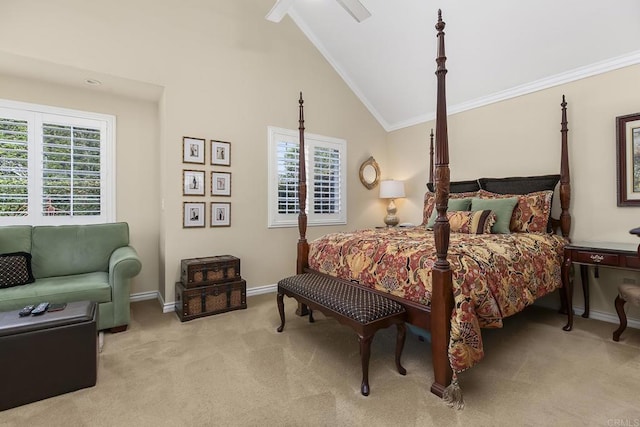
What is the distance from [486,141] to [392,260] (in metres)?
2.77

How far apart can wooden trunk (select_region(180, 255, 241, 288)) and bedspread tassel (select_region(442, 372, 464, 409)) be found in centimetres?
239

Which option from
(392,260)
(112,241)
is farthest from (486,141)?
(112,241)

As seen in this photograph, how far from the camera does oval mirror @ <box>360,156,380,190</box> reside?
5.14 metres

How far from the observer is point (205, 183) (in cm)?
372

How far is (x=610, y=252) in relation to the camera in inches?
103

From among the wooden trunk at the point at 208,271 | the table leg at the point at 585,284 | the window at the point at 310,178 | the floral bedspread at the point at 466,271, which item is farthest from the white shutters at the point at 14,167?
the table leg at the point at 585,284

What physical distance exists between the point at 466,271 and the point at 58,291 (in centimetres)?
314

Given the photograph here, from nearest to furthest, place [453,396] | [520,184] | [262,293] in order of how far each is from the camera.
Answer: [453,396] → [520,184] → [262,293]

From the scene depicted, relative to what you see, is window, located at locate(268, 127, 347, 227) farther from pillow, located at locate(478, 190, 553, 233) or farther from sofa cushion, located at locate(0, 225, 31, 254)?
sofa cushion, located at locate(0, 225, 31, 254)

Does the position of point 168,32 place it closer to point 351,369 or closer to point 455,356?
point 351,369

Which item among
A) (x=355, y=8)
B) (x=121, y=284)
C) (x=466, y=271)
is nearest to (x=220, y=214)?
(x=121, y=284)

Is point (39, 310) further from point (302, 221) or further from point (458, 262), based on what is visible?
point (458, 262)

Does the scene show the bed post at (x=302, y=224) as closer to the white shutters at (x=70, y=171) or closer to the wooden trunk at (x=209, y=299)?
the wooden trunk at (x=209, y=299)

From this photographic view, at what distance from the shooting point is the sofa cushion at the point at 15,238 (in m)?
2.86
